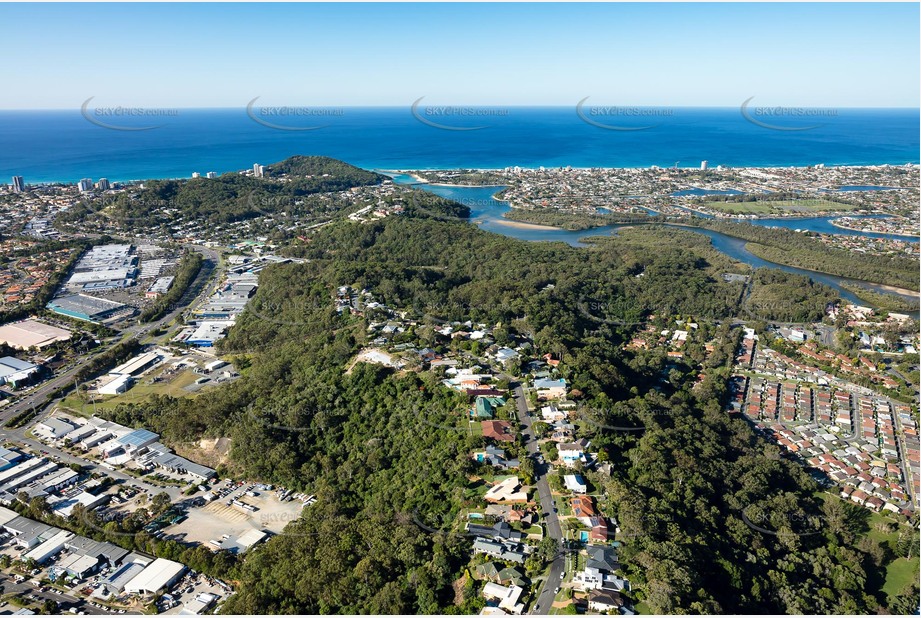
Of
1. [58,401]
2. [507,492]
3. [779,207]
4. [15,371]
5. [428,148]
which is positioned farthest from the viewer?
[428,148]

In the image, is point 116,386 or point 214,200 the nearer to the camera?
point 116,386

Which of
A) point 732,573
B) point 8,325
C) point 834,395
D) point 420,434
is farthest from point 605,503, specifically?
point 8,325

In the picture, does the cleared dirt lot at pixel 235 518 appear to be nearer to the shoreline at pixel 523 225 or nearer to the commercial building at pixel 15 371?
the commercial building at pixel 15 371

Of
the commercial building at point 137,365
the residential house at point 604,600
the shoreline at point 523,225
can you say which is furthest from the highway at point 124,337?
the shoreline at point 523,225

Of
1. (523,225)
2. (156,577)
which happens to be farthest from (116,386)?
(523,225)

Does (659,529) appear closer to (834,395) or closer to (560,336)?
(560,336)

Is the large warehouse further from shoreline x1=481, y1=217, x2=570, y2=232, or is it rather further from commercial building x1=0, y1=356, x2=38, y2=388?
shoreline x1=481, y1=217, x2=570, y2=232

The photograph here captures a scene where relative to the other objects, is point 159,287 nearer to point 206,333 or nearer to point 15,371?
point 206,333
